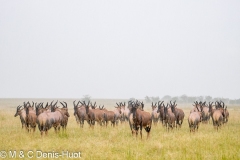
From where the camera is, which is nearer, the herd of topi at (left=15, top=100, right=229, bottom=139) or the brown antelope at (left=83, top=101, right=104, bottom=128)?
the herd of topi at (left=15, top=100, right=229, bottom=139)

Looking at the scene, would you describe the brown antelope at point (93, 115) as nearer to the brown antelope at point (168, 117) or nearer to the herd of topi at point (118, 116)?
the herd of topi at point (118, 116)

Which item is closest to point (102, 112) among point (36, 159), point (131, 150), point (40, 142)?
point (40, 142)

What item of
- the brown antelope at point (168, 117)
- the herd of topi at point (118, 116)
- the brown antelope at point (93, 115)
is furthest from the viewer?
the brown antelope at point (93, 115)

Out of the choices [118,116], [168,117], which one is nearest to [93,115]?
[118,116]

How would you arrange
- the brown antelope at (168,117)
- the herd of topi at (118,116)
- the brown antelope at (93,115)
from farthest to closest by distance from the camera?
the brown antelope at (93,115) < the brown antelope at (168,117) < the herd of topi at (118,116)

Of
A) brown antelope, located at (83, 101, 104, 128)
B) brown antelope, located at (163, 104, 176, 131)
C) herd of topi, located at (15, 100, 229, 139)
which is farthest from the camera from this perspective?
brown antelope, located at (83, 101, 104, 128)

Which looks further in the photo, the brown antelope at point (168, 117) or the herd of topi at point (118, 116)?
the brown antelope at point (168, 117)

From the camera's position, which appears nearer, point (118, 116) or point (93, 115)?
point (93, 115)

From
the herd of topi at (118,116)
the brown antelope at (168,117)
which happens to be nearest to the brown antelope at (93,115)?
the herd of topi at (118,116)

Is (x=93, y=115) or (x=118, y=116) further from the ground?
(x=93, y=115)

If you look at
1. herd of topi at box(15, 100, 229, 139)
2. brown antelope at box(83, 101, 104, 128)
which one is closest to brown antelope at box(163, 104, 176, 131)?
herd of topi at box(15, 100, 229, 139)

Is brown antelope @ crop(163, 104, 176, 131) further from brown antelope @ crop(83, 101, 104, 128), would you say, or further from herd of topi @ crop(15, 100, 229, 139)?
brown antelope @ crop(83, 101, 104, 128)

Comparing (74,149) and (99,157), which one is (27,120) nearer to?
(74,149)

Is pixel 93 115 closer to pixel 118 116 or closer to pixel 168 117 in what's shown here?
pixel 118 116
